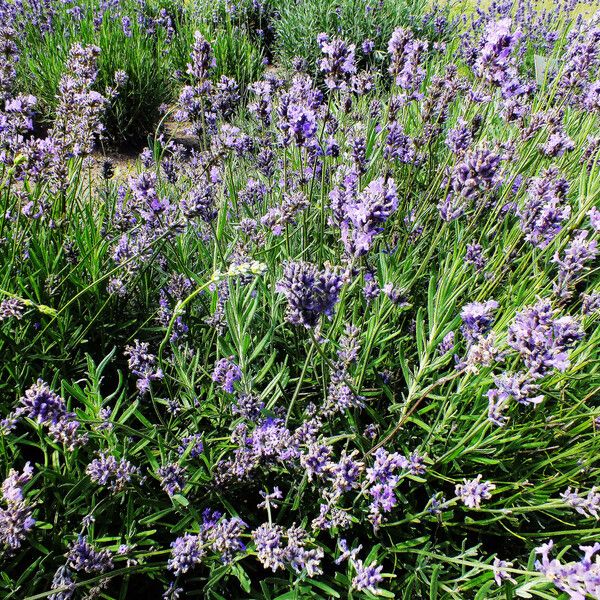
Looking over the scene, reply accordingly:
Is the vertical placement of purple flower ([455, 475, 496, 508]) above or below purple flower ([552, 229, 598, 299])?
below

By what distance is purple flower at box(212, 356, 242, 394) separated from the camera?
1.83 meters

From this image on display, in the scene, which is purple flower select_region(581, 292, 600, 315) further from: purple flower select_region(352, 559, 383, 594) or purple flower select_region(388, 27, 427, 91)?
purple flower select_region(388, 27, 427, 91)

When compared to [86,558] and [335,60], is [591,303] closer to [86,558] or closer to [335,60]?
[335,60]

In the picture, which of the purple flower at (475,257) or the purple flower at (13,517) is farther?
the purple flower at (475,257)

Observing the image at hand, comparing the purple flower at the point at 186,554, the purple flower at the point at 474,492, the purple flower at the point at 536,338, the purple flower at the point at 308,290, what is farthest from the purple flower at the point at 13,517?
the purple flower at the point at 536,338

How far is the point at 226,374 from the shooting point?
184cm

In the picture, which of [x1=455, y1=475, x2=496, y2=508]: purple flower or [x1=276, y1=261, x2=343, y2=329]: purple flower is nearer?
[x1=276, y1=261, x2=343, y2=329]: purple flower

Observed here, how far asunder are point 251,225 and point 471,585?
5.36ft

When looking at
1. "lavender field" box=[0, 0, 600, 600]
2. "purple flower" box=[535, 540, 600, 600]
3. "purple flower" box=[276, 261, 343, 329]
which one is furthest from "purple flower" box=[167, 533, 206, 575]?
"purple flower" box=[535, 540, 600, 600]

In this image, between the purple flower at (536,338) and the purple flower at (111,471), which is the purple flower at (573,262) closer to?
the purple flower at (536,338)

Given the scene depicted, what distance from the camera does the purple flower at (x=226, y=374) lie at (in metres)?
1.83

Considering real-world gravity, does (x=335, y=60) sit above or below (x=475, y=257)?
above

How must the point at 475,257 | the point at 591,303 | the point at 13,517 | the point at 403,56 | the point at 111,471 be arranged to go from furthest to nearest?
the point at 403,56 → the point at 475,257 → the point at 591,303 → the point at 111,471 → the point at 13,517

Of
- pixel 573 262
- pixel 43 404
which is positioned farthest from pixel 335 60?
pixel 43 404
